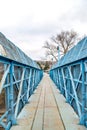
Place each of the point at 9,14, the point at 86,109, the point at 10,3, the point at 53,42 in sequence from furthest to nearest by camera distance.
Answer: the point at 53,42 → the point at 9,14 → the point at 10,3 → the point at 86,109

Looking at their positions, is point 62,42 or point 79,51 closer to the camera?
point 79,51

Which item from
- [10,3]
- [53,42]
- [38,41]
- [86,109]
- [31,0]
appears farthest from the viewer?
[38,41]

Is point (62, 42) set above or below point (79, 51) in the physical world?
above

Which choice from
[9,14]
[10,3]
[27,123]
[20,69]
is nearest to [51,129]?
[27,123]

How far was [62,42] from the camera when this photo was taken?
3759cm

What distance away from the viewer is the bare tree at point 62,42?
36.8 meters

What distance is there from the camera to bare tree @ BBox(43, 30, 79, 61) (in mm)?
36750

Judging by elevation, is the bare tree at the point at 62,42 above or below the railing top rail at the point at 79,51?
above

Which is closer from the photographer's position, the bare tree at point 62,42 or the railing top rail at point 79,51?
the railing top rail at point 79,51

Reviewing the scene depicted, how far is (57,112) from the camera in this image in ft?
16.9

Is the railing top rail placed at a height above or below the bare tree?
below

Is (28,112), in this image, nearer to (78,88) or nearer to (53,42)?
(78,88)

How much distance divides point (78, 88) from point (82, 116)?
2.85 ft

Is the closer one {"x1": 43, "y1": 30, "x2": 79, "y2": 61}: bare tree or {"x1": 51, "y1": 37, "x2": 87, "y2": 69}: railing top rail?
{"x1": 51, "y1": 37, "x2": 87, "y2": 69}: railing top rail
